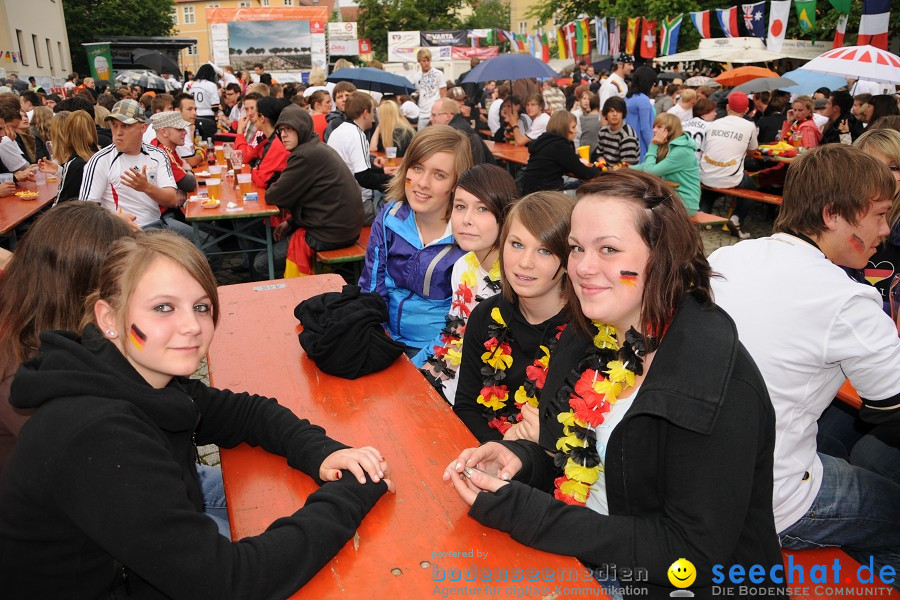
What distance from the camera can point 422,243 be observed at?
3299 mm

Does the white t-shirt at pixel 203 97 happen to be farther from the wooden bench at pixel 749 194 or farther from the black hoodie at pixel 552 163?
the wooden bench at pixel 749 194

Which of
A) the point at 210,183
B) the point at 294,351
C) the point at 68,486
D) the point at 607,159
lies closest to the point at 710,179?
the point at 607,159

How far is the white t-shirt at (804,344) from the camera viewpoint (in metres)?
1.90

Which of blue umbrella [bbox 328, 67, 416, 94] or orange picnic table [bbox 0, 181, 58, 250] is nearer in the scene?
orange picnic table [bbox 0, 181, 58, 250]

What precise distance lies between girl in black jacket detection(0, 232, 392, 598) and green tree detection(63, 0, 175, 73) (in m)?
50.1

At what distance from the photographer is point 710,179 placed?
29.5ft

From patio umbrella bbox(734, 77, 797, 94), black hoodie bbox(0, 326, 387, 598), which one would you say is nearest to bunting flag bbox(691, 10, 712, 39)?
patio umbrella bbox(734, 77, 797, 94)

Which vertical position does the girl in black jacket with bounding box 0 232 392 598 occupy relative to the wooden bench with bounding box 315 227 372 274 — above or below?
above

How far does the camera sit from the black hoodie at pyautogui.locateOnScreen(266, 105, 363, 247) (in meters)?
5.53

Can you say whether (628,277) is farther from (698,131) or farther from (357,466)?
(698,131)

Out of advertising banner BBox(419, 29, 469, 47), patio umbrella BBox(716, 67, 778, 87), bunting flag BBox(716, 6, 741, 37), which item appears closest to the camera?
patio umbrella BBox(716, 67, 778, 87)

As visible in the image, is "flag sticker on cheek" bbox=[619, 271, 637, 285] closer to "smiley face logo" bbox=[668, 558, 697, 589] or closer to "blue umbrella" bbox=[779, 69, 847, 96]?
"smiley face logo" bbox=[668, 558, 697, 589]

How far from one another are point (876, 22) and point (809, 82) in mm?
3088

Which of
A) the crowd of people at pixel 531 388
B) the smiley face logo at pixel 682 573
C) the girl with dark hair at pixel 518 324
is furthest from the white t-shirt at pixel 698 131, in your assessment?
the smiley face logo at pixel 682 573
